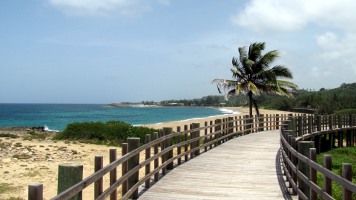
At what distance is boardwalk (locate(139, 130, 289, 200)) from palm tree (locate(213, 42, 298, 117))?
566 inches

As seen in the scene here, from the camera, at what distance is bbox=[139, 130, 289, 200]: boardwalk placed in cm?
832

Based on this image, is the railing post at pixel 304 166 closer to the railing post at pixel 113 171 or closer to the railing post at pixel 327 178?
the railing post at pixel 327 178

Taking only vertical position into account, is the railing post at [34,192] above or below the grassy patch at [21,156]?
above

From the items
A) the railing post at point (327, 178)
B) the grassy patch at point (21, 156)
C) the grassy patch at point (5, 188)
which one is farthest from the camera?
the grassy patch at point (21, 156)

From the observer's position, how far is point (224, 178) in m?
10.1

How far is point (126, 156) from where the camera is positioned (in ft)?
23.8

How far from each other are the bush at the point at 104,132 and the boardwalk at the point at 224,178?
11448mm

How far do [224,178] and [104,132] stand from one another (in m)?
17.2

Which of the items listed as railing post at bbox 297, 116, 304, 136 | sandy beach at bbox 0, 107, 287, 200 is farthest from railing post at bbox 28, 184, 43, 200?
railing post at bbox 297, 116, 304, 136

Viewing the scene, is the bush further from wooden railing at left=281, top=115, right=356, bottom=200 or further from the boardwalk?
the boardwalk

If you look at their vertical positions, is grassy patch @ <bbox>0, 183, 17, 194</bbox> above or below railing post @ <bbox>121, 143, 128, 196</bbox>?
below

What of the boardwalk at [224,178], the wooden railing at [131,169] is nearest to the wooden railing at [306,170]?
the boardwalk at [224,178]

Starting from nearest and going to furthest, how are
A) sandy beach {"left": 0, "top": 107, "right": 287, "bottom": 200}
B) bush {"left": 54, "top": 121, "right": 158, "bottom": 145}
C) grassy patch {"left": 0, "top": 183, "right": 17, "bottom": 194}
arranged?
1. grassy patch {"left": 0, "top": 183, "right": 17, "bottom": 194}
2. sandy beach {"left": 0, "top": 107, "right": 287, "bottom": 200}
3. bush {"left": 54, "top": 121, "right": 158, "bottom": 145}

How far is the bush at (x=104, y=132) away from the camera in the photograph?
84.4 feet
